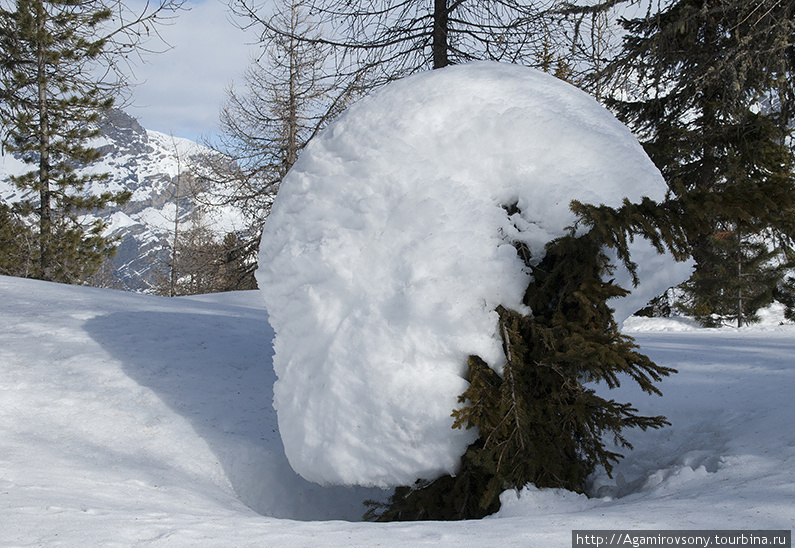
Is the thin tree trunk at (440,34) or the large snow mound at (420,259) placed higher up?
the thin tree trunk at (440,34)

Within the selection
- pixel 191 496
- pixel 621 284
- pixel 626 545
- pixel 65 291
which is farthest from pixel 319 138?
pixel 65 291

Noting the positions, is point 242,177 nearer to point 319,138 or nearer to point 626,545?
point 319,138

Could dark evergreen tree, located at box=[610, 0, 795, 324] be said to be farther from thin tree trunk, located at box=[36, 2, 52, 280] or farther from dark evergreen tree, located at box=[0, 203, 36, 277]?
dark evergreen tree, located at box=[0, 203, 36, 277]

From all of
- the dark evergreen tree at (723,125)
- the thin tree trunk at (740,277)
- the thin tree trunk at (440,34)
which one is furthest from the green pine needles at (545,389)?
the thin tree trunk at (740,277)

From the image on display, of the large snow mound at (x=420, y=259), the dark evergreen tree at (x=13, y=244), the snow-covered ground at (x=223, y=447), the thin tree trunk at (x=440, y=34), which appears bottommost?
the snow-covered ground at (x=223, y=447)

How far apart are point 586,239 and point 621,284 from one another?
0.47 metres

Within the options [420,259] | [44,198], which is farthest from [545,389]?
[44,198]

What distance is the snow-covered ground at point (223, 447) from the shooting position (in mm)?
2027

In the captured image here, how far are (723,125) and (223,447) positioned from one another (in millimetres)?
9635

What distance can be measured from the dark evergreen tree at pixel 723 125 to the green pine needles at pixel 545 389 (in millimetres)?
582

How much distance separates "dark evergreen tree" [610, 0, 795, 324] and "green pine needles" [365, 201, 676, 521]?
58cm

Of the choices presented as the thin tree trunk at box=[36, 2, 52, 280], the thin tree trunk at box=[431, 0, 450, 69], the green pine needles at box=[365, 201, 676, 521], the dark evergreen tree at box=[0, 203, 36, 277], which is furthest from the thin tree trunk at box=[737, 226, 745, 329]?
the dark evergreen tree at box=[0, 203, 36, 277]

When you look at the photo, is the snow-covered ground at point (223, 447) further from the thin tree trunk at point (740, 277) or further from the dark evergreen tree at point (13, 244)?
the dark evergreen tree at point (13, 244)

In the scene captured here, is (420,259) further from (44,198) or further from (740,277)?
(44,198)
